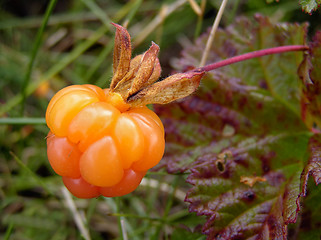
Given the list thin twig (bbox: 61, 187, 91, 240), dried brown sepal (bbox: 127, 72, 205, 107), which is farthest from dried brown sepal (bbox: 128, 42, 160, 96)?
thin twig (bbox: 61, 187, 91, 240)

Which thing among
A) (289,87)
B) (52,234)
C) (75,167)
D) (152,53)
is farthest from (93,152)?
(52,234)

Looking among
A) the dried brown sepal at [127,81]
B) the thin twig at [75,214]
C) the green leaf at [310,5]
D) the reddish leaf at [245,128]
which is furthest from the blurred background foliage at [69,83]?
the green leaf at [310,5]

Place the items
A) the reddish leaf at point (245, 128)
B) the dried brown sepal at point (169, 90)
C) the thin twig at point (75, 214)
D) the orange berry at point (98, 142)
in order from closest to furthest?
the orange berry at point (98, 142) → the dried brown sepal at point (169, 90) → the reddish leaf at point (245, 128) → the thin twig at point (75, 214)

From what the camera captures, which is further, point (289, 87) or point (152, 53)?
point (289, 87)

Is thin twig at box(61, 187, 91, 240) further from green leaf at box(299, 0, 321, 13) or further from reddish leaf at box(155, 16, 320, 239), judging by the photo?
green leaf at box(299, 0, 321, 13)

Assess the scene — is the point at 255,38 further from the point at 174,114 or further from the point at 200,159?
the point at 200,159

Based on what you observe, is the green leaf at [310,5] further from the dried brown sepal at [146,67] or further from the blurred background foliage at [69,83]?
the blurred background foliage at [69,83]
